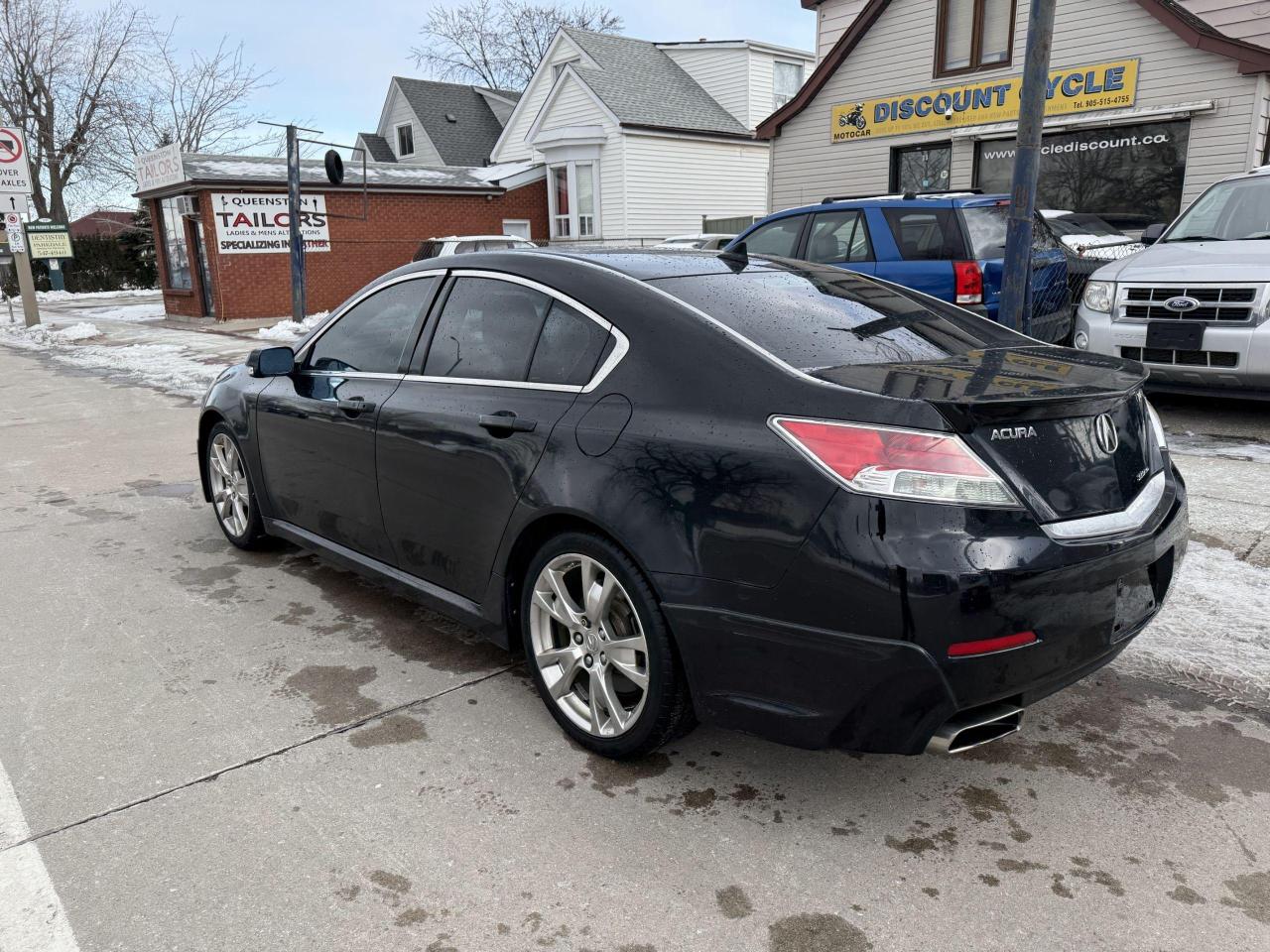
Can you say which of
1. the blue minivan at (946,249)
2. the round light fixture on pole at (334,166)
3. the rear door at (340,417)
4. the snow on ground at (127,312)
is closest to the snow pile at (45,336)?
the snow on ground at (127,312)

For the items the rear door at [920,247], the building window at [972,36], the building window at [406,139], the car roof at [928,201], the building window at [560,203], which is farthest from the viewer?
the building window at [406,139]

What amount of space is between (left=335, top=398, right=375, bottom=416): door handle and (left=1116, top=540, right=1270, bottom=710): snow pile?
3033 millimetres

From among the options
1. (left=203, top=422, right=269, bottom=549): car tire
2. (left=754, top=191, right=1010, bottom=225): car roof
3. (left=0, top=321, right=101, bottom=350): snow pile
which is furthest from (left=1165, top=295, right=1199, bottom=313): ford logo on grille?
(left=0, top=321, right=101, bottom=350): snow pile

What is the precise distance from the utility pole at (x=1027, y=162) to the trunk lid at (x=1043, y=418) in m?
3.25

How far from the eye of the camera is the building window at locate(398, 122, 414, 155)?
37188 mm

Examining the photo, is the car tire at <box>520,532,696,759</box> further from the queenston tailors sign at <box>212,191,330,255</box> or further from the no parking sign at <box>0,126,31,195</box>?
the no parking sign at <box>0,126,31,195</box>

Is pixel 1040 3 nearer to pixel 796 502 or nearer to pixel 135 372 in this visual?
pixel 796 502

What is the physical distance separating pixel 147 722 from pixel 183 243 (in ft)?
71.2

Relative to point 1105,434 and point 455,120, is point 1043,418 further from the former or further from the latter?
point 455,120

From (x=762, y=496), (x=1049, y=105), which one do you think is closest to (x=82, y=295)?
(x=1049, y=105)

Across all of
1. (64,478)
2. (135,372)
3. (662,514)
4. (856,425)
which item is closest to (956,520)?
(856,425)

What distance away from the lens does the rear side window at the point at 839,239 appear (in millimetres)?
9195

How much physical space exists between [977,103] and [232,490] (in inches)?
548

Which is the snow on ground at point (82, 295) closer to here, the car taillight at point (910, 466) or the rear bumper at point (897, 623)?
the rear bumper at point (897, 623)
